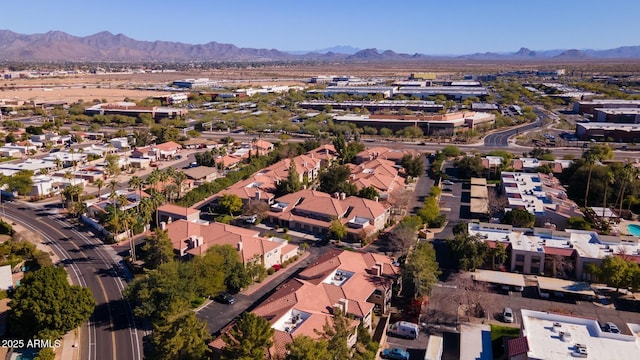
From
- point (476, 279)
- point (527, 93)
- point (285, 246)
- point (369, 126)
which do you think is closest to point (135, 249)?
point (285, 246)

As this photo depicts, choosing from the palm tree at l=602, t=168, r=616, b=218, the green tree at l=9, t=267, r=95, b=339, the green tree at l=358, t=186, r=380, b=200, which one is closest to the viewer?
the green tree at l=9, t=267, r=95, b=339

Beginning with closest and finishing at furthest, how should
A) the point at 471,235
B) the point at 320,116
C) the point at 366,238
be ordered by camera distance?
the point at 471,235, the point at 366,238, the point at 320,116

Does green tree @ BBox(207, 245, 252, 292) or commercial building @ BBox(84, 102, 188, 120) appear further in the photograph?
commercial building @ BBox(84, 102, 188, 120)

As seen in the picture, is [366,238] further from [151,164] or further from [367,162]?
[151,164]

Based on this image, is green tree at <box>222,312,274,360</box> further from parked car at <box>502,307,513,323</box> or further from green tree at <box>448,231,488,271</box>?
green tree at <box>448,231,488,271</box>

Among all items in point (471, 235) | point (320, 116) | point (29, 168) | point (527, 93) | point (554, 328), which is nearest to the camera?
point (554, 328)

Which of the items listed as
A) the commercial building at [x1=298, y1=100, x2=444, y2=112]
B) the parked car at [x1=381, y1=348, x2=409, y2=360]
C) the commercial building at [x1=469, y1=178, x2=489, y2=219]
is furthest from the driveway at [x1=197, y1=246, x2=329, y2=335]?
the commercial building at [x1=298, y1=100, x2=444, y2=112]
